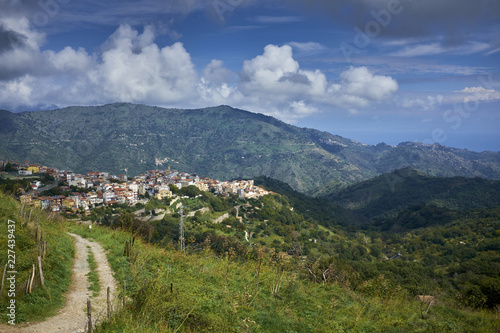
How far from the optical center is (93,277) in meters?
6.91

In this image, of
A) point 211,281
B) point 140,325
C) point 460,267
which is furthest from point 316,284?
point 460,267

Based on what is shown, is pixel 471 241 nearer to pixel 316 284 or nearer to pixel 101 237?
pixel 316 284

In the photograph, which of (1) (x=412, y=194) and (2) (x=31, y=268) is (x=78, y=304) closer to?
(2) (x=31, y=268)

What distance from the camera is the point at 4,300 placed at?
4.84 m

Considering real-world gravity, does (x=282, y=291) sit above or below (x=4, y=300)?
below

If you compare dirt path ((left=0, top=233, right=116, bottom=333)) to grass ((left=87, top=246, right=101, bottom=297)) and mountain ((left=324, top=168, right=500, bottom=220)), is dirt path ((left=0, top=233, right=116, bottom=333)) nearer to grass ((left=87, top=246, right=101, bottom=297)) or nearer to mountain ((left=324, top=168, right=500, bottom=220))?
grass ((left=87, top=246, right=101, bottom=297))

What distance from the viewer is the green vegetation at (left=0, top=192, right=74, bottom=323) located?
4.93 m

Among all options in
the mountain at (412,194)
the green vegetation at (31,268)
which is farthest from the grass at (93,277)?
the mountain at (412,194)

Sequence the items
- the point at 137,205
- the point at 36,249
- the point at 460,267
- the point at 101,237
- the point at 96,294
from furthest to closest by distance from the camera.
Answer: the point at 137,205, the point at 460,267, the point at 101,237, the point at 36,249, the point at 96,294

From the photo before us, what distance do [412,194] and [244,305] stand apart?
132 meters

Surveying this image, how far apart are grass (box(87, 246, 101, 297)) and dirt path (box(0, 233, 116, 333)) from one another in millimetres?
72

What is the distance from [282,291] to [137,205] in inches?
1781

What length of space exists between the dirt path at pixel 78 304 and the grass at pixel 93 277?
7cm

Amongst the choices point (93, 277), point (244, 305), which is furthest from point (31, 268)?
Result: point (244, 305)
